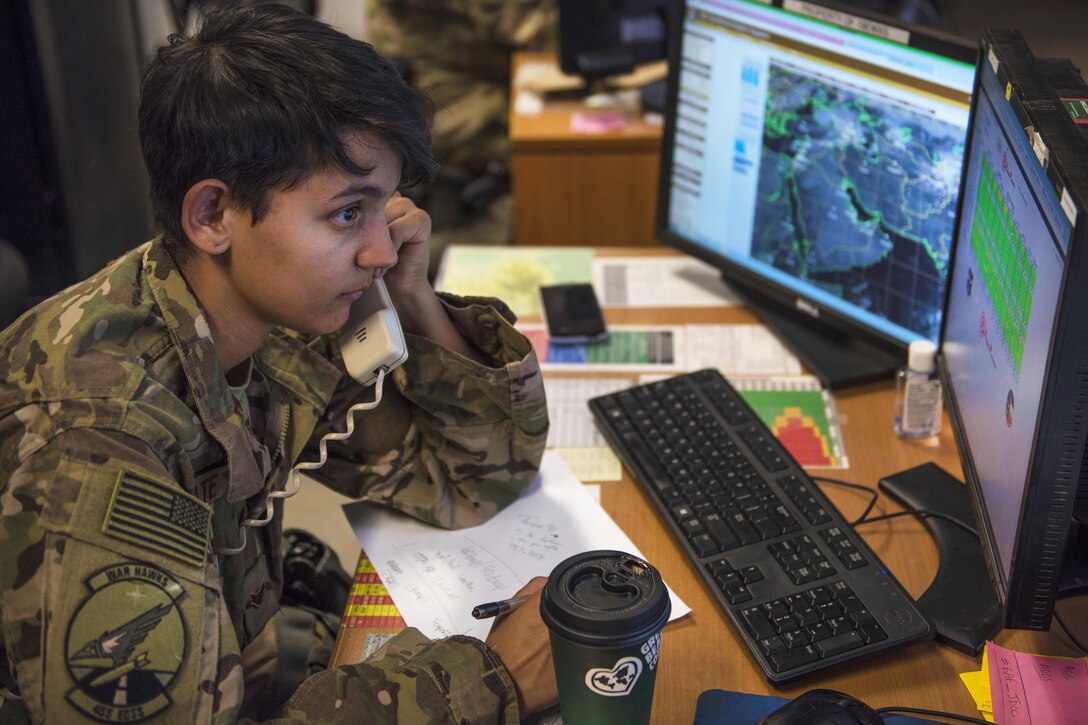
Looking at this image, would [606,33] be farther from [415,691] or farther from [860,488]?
[415,691]

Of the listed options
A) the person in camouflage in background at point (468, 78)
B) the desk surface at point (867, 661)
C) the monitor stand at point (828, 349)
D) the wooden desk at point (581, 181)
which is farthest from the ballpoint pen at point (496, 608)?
the person in camouflage in background at point (468, 78)

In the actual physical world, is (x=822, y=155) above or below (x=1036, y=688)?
above

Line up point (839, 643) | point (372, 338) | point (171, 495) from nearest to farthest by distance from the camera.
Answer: point (171, 495)
point (839, 643)
point (372, 338)

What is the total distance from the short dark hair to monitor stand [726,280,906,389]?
71cm

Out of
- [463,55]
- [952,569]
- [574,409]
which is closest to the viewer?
[952,569]

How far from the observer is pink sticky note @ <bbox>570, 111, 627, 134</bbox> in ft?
7.75

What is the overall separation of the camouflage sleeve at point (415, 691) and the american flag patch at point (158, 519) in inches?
6.3

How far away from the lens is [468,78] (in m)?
3.27

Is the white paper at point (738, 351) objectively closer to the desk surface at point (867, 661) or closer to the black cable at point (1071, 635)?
the desk surface at point (867, 661)

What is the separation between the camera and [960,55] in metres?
1.26

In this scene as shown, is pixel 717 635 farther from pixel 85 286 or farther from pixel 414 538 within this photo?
pixel 85 286

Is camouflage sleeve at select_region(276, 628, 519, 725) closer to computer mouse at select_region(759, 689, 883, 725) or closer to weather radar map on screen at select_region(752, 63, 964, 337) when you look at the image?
computer mouse at select_region(759, 689, 883, 725)

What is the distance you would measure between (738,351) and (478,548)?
566mm

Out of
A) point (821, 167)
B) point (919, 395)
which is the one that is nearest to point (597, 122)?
point (821, 167)
